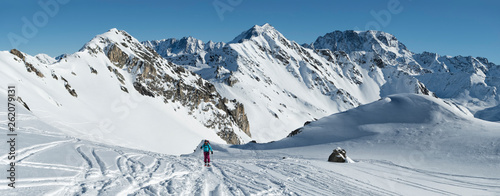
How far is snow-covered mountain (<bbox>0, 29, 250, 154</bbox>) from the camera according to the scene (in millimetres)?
49031

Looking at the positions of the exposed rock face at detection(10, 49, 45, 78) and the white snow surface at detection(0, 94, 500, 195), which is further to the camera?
the exposed rock face at detection(10, 49, 45, 78)

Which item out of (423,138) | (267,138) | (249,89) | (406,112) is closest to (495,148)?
(423,138)

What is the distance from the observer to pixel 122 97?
261ft

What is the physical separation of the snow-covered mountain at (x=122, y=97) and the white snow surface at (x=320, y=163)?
2901cm

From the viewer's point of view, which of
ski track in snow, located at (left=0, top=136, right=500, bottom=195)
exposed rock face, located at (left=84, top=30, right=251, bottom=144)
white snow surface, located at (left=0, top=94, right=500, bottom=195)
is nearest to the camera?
ski track in snow, located at (left=0, top=136, right=500, bottom=195)

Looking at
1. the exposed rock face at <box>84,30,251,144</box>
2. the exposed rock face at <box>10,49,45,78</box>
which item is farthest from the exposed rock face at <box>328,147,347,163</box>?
the exposed rock face at <box>84,30,251,144</box>

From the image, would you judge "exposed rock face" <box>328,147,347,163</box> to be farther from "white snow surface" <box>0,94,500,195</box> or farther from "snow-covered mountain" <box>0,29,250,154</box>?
"snow-covered mountain" <box>0,29,250,154</box>

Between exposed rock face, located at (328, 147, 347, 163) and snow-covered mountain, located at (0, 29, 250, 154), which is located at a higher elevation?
snow-covered mountain, located at (0, 29, 250, 154)

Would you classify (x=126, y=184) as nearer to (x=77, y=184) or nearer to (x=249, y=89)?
(x=77, y=184)

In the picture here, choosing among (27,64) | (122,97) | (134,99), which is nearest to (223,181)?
(27,64)

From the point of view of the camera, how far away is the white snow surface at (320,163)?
9.09 m

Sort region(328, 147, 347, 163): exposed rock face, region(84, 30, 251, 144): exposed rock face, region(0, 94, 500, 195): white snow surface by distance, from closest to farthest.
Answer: region(0, 94, 500, 195): white snow surface, region(328, 147, 347, 163): exposed rock face, region(84, 30, 251, 144): exposed rock face

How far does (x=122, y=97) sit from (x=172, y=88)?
71.9ft

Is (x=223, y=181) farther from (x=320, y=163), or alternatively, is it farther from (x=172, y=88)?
(x=172, y=88)
